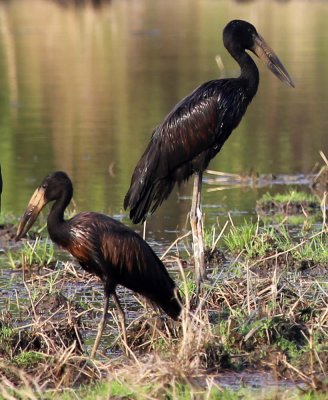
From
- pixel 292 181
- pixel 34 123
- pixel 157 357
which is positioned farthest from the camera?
pixel 34 123

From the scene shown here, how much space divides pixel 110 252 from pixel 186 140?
1.88 metres

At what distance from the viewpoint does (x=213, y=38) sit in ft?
106

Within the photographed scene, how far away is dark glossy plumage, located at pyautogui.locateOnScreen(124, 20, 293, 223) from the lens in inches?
343

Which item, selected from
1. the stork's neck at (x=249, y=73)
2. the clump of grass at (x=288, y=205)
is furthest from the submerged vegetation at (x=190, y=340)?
the clump of grass at (x=288, y=205)

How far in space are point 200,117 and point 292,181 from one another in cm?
440

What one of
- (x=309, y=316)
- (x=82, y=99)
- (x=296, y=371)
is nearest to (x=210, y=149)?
(x=309, y=316)

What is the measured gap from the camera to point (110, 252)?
714 cm

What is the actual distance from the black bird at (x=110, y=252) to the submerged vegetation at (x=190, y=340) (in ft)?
0.51

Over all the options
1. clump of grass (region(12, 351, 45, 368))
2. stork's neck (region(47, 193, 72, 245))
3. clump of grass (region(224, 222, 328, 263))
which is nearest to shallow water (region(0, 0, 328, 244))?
clump of grass (region(224, 222, 328, 263))

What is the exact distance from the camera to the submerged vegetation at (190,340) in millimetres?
5957

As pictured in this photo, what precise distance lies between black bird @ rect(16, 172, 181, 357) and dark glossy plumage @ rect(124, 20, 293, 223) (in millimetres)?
1434

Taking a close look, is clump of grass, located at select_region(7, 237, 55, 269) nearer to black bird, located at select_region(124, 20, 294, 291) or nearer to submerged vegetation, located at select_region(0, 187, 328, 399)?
submerged vegetation, located at select_region(0, 187, 328, 399)

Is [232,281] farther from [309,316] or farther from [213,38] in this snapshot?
[213,38]

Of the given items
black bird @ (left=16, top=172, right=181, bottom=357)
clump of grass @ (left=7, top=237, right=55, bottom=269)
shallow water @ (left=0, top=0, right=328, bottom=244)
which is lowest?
shallow water @ (left=0, top=0, right=328, bottom=244)
